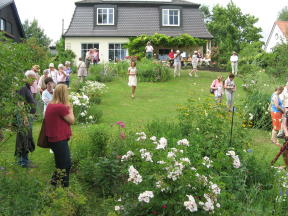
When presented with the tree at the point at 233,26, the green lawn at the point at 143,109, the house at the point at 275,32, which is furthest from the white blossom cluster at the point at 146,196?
the house at the point at 275,32

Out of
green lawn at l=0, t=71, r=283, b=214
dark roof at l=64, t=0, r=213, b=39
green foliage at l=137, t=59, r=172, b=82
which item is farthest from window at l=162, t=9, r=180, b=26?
green foliage at l=137, t=59, r=172, b=82

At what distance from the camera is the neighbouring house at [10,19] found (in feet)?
107

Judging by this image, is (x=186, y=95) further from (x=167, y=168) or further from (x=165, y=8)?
(x=165, y=8)

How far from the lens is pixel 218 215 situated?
430cm

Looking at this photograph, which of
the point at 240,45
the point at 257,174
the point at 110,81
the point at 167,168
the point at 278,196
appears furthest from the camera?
the point at 240,45

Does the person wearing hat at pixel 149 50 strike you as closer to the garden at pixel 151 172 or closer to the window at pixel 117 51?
the window at pixel 117 51

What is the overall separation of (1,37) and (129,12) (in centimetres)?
2827

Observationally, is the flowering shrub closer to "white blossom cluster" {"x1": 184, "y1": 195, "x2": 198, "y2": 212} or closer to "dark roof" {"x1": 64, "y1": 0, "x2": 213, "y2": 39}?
"white blossom cluster" {"x1": 184, "y1": 195, "x2": 198, "y2": 212}

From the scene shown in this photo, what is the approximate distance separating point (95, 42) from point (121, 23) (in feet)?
9.27

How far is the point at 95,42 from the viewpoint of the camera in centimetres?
3036

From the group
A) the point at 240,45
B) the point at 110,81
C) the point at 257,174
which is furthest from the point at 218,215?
the point at 240,45

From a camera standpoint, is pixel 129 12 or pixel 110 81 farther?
pixel 129 12

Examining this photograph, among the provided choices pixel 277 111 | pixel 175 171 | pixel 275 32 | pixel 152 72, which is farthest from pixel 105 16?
pixel 275 32

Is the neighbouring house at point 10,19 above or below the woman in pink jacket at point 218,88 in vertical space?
above
